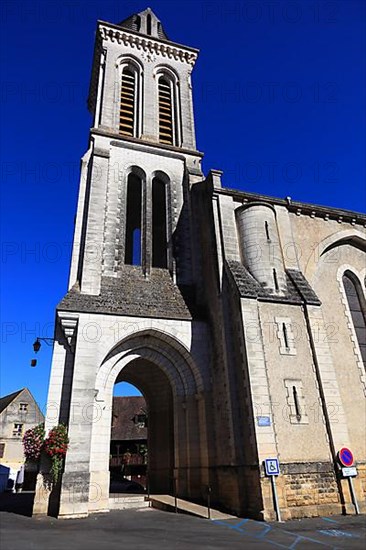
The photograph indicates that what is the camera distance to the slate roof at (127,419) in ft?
97.0

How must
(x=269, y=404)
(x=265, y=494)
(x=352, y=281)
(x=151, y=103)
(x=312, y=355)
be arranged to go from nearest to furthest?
1. (x=265, y=494)
2. (x=269, y=404)
3. (x=312, y=355)
4. (x=352, y=281)
5. (x=151, y=103)

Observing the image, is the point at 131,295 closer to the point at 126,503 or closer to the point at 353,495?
the point at 126,503

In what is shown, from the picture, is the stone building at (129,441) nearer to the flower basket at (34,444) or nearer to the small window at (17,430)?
the small window at (17,430)

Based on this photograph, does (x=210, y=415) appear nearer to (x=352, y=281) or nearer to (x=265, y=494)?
(x=265, y=494)

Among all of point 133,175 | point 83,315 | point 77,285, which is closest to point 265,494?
point 83,315

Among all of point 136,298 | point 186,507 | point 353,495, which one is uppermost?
point 136,298

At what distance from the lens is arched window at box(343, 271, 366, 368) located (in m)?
14.6

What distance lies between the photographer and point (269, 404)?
10398mm

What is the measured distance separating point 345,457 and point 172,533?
5522 millimetres

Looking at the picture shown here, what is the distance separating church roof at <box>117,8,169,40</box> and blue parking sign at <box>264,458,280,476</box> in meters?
25.2

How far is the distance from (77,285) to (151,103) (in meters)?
12.6

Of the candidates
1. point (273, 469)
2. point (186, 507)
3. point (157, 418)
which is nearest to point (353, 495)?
point (273, 469)

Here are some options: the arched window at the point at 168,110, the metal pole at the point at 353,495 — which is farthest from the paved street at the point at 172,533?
the arched window at the point at 168,110

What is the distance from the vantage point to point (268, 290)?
1275cm
